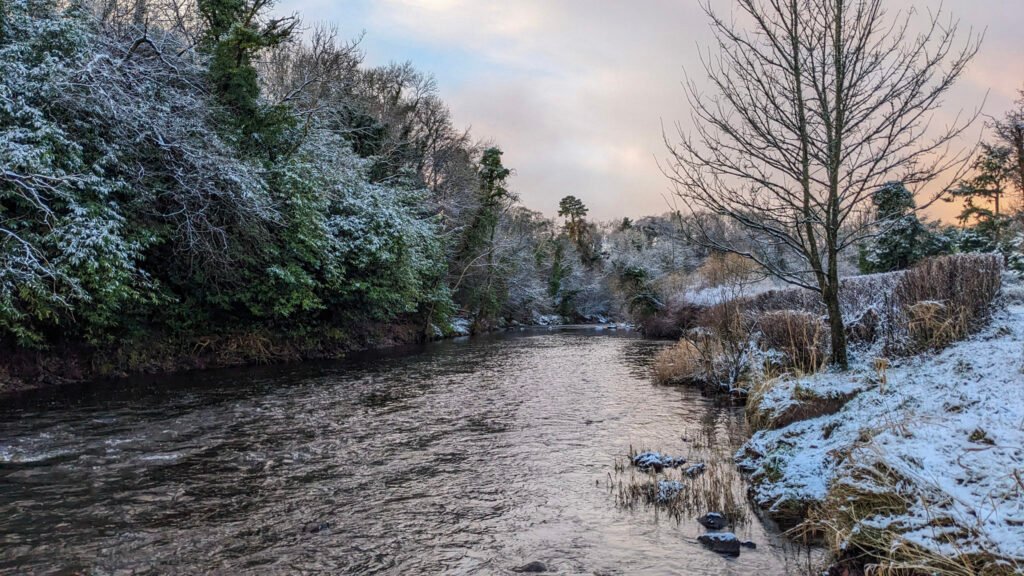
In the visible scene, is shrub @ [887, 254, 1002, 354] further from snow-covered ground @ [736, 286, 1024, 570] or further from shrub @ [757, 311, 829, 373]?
shrub @ [757, 311, 829, 373]

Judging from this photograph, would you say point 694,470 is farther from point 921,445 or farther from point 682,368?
point 682,368

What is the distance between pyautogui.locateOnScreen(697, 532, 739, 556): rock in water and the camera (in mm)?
4508

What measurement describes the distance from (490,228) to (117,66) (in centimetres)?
2354

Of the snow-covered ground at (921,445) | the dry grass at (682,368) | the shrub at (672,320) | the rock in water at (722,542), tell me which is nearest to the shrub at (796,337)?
the snow-covered ground at (921,445)

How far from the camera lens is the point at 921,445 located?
13.4ft

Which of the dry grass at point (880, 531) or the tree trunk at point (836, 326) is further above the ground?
the tree trunk at point (836, 326)

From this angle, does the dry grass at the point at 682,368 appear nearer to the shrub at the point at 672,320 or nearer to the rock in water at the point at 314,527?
the rock in water at the point at 314,527

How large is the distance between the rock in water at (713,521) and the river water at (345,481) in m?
0.12

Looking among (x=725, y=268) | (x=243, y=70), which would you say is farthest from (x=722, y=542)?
(x=725, y=268)

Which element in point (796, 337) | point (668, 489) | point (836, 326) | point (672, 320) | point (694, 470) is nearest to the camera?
point (668, 489)

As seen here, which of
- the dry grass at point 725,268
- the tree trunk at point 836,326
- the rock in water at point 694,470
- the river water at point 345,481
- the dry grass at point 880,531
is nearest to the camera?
the dry grass at point 880,531

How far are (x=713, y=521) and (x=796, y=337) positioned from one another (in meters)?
6.21

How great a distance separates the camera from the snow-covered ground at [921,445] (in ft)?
10.9

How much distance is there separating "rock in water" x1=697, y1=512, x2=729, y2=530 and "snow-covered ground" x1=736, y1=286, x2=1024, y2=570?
1.89ft
